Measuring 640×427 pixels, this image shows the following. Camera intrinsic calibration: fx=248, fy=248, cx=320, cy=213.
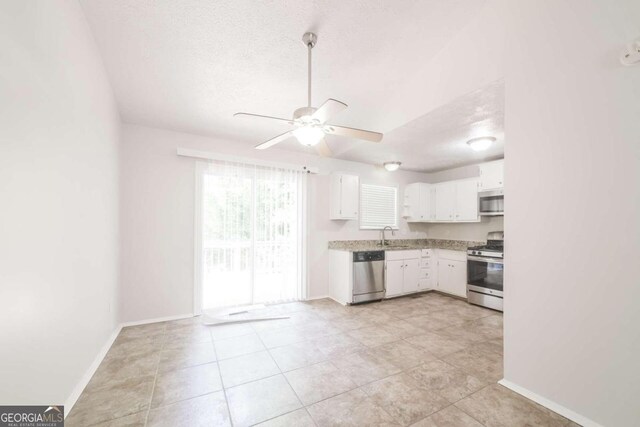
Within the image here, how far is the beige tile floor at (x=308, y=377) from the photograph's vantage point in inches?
66.9

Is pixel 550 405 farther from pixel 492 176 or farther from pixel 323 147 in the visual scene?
pixel 492 176

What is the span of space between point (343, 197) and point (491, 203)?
8.42 feet

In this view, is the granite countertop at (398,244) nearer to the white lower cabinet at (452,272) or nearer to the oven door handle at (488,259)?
the white lower cabinet at (452,272)

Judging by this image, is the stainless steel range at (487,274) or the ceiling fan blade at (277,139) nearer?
the ceiling fan blade at (277,139)

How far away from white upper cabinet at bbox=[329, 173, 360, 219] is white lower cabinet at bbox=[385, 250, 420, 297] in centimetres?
102

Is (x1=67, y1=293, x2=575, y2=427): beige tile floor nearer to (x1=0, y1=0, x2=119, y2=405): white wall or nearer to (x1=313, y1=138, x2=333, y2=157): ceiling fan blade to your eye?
(x1=0, y1=0, x2=119, y2=405): white wall

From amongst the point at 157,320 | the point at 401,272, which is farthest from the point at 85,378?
the point at 401,272

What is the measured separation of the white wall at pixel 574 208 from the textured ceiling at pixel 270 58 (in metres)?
0.51

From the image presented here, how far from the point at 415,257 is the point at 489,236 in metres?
1.35

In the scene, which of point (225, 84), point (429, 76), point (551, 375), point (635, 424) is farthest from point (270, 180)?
point (635, 424)

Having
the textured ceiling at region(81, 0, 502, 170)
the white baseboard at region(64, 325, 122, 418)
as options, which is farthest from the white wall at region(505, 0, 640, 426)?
→ the white baseboard at region(64, 325, 122, 418)

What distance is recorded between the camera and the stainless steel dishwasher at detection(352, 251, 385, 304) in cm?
414

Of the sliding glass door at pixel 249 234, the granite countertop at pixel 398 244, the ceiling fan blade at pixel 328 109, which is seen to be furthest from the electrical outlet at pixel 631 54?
the sliding glass door at pixel 249 234

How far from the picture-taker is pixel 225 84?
2.68m
